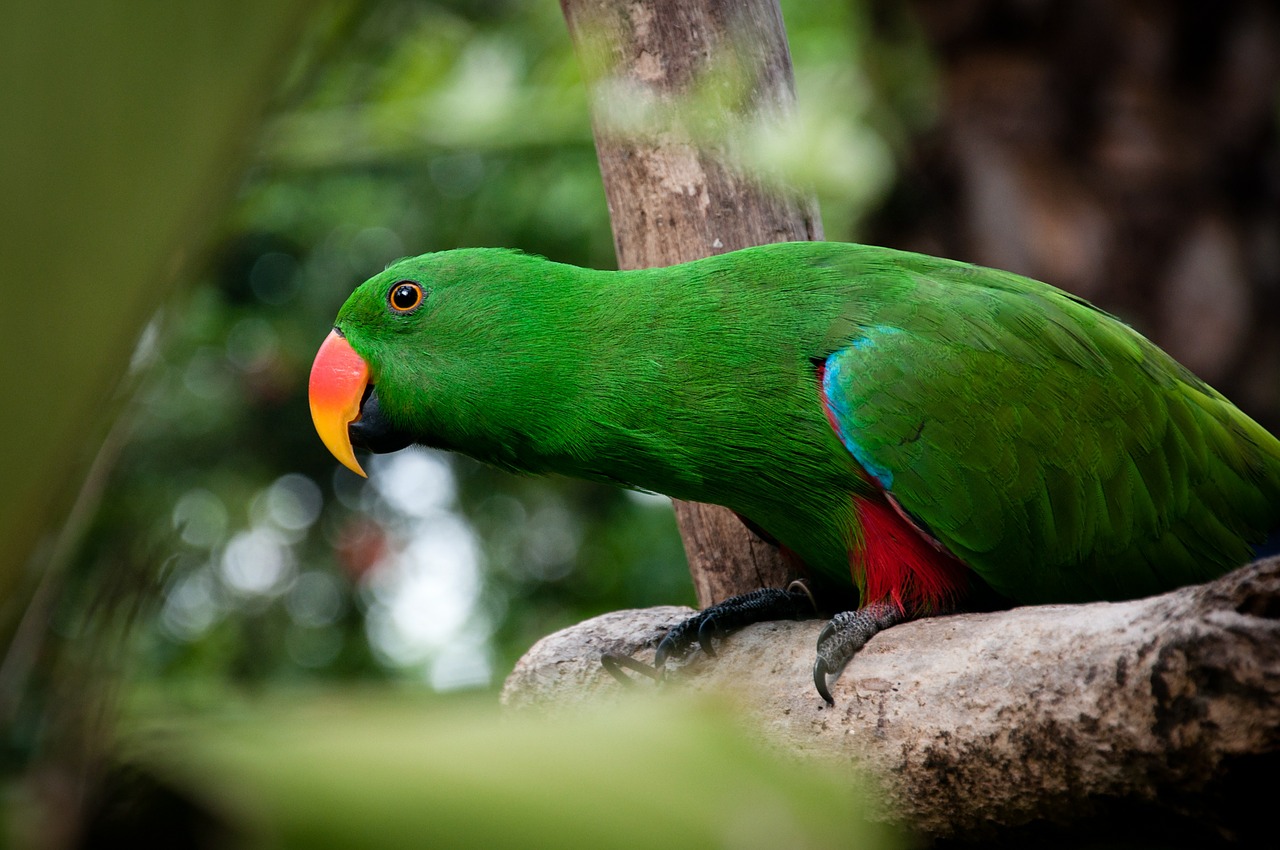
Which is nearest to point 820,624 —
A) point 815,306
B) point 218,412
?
point 815,306

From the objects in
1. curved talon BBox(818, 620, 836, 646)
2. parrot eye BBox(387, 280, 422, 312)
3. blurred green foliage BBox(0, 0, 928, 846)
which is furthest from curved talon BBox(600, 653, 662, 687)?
parrot eye BBox(387, 280, 422, 312)

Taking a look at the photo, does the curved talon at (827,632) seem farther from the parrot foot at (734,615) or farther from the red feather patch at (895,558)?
the parrot foot at (734,615)

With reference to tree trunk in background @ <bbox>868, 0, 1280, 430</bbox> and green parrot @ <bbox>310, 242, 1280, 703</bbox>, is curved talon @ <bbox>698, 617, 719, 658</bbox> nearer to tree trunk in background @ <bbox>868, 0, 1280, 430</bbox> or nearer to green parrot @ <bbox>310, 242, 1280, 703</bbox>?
Result: green parrot @ <bbox>310, 242, 1280, 703</bbox>

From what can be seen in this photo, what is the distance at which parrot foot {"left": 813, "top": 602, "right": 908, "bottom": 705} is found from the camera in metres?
2.10

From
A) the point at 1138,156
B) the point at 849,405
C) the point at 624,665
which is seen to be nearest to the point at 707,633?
the point at 624,665

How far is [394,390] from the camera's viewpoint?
261 cm

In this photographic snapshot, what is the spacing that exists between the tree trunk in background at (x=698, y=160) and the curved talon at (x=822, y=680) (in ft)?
2.47

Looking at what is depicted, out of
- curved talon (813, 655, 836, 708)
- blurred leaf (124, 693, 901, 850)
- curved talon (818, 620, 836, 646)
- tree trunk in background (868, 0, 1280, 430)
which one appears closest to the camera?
blurred leaf (124, 693, 901, 850)

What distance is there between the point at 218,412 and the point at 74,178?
241 inches

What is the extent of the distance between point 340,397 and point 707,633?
41.2 inches

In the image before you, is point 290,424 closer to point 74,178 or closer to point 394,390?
point 394,390

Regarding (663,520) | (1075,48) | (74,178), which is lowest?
(663,520)

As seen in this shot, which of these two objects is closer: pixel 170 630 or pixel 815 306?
pixel 815 306

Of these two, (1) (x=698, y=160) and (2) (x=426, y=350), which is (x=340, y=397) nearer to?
(2) (x=426, y=350)
